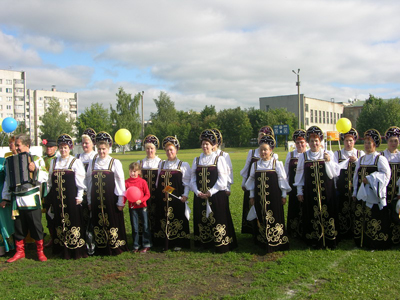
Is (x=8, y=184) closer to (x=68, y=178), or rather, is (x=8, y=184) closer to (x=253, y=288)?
(x=68, y=178)

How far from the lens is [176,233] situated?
255 inches

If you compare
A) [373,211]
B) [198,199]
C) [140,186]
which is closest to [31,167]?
[140,186]

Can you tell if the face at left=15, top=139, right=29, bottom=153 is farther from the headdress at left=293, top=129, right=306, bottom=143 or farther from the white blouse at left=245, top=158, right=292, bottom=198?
the headdress at left=293, top=129, right=306, bottom=143

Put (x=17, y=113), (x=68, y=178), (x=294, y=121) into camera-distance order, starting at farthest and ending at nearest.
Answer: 1. (x=17, y=113)
2. (x=294, y=121)
3. (x=68, y=178)

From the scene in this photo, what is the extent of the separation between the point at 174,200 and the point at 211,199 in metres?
0.71

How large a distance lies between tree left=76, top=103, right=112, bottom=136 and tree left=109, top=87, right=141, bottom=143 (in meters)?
1.49

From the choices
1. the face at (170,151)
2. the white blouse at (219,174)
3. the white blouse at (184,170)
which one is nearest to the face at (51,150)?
the white blouse at (184,170)

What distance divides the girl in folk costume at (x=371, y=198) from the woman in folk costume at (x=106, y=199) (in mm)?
4136

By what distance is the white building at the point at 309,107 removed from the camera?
6975 centimetres

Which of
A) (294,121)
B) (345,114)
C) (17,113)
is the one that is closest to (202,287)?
(294,121)

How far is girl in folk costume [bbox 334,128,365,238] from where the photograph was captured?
676 cm

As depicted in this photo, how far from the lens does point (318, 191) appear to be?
20.1ft

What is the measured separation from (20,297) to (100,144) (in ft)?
8.57

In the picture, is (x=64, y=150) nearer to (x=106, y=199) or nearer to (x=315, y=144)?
(x=106, y=199)
